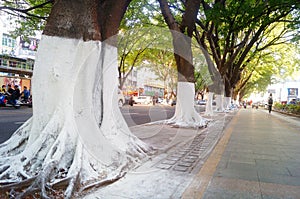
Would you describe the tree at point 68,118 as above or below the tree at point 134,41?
below

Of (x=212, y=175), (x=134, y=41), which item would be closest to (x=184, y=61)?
(x=212, y=175)

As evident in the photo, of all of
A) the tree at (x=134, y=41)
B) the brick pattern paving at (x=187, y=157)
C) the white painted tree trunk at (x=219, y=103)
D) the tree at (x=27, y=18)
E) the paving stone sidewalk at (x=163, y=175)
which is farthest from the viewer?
the white painted tree trunk at (x=219, y=103)

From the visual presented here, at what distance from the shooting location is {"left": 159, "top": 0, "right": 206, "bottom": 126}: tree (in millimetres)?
9047

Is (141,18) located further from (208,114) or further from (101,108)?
(101,108)

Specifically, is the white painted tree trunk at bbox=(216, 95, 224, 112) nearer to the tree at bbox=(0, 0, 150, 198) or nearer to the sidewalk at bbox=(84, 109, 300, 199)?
the sidewalk at bbox=(84, 109, 300, 199)

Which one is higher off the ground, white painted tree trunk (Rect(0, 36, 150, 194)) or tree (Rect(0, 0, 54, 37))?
tree (Rect(0, 0, 54, 37))

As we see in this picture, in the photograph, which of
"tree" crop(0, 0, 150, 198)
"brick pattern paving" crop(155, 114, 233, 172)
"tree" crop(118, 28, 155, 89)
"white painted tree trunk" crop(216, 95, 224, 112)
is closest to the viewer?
"tree" crop(0, 0, 150, 198)

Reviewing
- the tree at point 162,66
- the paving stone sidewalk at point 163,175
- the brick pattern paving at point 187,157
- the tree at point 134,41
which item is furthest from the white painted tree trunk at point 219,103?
the paving stone sidewalk at point 163,175

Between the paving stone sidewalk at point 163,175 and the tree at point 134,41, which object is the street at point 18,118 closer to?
Result: the paving stone sidewalk at point 163,175

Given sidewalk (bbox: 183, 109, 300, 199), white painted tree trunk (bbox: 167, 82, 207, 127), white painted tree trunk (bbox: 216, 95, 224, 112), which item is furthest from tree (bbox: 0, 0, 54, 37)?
white painted tree trunk (bbox: 216, 95, 224, 112)

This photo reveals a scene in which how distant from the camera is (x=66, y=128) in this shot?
361 centimetres

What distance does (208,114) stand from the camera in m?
15.9

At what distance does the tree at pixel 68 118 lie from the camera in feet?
10.6

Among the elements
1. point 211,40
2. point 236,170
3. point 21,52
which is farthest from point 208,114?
point 21,52
